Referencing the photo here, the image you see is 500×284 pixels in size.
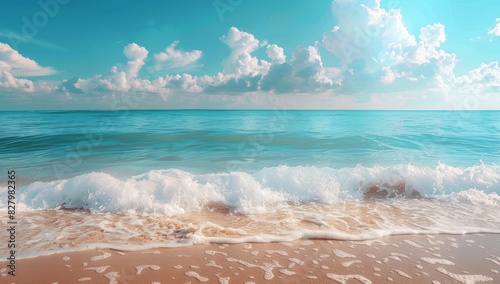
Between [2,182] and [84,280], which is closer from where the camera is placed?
[84,280]

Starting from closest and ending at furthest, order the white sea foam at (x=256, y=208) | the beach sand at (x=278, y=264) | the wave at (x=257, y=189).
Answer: the beach sand at (x=278, y=264) → the white sea foam at (x=256, y=208) → the wave at (x=257, y=189)

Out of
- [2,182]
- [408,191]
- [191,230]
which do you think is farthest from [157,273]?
[2,182]

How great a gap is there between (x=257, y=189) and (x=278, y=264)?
3.62 meters

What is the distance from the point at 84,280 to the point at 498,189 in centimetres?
1234

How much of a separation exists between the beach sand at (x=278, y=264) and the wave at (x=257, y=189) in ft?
7.42

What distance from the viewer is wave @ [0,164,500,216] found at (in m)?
7.20

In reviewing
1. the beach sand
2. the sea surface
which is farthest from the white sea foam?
the beach sand

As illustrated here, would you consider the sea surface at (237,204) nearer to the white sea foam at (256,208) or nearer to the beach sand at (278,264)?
the white sea foam at (256,208)

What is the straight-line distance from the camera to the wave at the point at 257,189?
720cm

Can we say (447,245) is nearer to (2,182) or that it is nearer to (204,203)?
(204,203)

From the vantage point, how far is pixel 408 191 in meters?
8.98

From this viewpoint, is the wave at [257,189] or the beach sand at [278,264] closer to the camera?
the beach sand at [278,264]

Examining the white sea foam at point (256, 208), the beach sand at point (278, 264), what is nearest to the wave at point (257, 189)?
the white sea foam at point (256, 208)

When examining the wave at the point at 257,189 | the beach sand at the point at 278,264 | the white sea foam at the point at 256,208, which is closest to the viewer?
the beach sand at the point at 278,264
